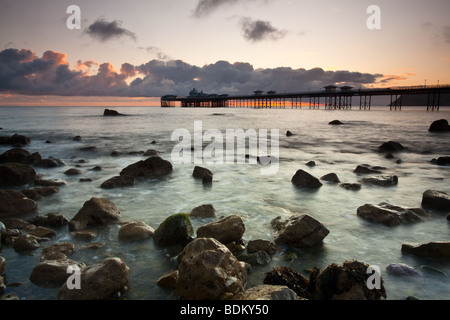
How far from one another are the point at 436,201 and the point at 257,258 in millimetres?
4967

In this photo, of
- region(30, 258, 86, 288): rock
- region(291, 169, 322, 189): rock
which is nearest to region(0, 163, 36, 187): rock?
region(30, 258, 86, 288): rock

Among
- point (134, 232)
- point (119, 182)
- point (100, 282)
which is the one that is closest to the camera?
point (100, 282)

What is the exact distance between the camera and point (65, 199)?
7.29 metres

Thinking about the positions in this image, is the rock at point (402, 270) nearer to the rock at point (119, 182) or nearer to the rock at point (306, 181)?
the rock at point (306, 181)

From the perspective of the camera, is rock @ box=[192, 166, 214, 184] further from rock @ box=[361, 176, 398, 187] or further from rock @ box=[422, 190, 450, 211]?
rock @ box=[422, 190, 450, 211]

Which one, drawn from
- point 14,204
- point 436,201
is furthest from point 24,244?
point 436,201

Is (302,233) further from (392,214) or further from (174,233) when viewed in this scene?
(392,214)

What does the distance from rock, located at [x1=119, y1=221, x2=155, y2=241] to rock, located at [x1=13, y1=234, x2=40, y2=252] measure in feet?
4.18

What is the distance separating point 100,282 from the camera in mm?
3256

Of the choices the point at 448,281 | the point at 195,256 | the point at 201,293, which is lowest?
the point at 448,281

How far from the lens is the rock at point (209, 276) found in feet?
10.3

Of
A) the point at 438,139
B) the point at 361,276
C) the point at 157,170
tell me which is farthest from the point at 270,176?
the point at 438,139
